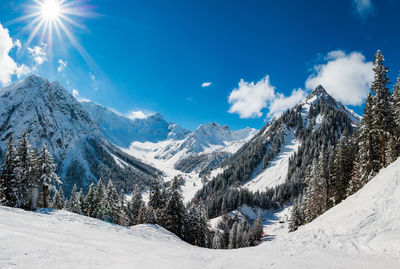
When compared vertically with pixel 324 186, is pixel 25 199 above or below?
below

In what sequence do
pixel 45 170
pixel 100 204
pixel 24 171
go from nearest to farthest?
pixel 24 171 < pixel 45 170 < pixel 100 204

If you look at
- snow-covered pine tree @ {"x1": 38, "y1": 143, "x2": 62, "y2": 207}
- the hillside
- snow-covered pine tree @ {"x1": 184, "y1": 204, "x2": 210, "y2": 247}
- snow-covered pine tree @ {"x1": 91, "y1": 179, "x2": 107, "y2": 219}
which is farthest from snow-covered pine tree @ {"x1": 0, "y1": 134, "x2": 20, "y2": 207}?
snow-covered pine tree @ {"x1": 184, "y1": 204, "x2": 210, "y2": 247}

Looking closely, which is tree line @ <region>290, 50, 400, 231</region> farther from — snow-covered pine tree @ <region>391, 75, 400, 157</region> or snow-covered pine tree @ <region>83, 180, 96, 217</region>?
snow-covered pine tree @ <region>83, 180, 96, 217</region>

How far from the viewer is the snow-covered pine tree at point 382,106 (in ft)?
90.5

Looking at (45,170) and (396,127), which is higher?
(396,127)

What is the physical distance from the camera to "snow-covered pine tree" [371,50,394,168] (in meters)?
27.6

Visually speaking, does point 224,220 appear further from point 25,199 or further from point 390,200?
point 390,200

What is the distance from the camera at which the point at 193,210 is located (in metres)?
39.4

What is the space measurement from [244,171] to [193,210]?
519ft

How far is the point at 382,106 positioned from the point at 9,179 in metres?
54.7

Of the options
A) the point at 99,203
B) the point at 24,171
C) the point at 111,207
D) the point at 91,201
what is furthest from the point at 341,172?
the point at 24,171

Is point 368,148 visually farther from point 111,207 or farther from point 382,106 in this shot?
point 111,207

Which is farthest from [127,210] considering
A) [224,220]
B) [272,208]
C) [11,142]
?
[272,208]

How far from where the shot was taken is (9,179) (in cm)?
3094
